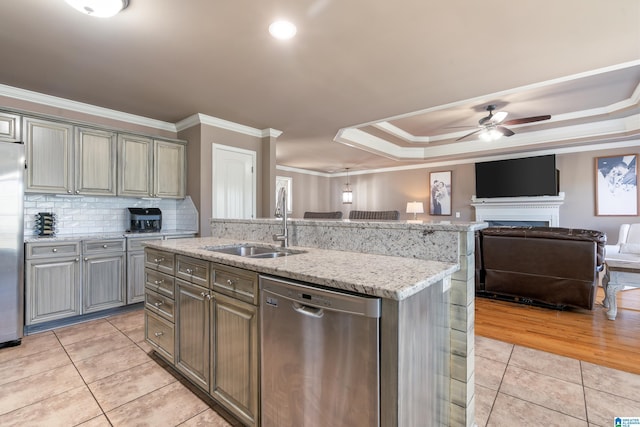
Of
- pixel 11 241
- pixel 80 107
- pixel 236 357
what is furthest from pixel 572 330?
pixel 80 107

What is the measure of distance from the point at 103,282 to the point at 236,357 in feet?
8.19

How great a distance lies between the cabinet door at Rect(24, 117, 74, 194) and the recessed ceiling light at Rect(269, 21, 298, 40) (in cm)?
256

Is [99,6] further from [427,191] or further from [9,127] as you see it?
[427,191]

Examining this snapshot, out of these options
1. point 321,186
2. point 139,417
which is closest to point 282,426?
point 139,417

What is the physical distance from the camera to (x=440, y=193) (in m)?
7.23

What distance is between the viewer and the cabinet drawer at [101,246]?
307cm

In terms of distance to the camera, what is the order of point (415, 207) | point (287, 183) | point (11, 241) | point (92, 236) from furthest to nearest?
point (287, 183) → point (415, 207) → point (92, 236) → point (11, 241)

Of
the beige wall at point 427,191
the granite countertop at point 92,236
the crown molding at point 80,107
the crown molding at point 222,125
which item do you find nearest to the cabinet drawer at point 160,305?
the granite countertop at point 92,236

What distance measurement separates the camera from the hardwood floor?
2.37m

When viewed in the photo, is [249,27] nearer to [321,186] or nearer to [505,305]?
[505,305]

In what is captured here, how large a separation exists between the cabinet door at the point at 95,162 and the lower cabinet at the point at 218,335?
1.96 metres

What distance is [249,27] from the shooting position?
83.9 inches

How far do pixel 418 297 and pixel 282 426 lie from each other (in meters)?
0.84

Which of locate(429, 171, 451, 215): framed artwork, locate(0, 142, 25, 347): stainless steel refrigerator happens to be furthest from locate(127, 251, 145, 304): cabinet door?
locate(429, 171, 451, 215): framed artwork
